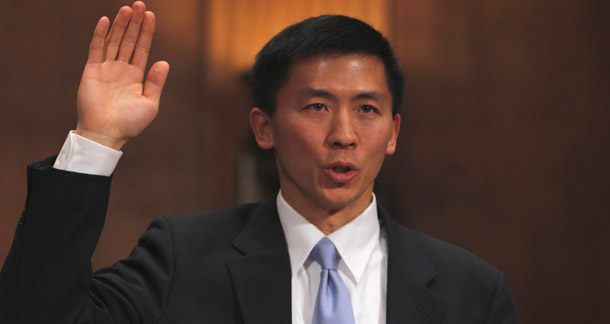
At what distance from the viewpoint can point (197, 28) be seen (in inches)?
110

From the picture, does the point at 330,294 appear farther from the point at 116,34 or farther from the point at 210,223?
the point at 116,34

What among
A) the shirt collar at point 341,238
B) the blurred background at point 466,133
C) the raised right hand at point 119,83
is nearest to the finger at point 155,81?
the raised right hand at point 119,83

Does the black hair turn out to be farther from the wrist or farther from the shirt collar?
the wrist

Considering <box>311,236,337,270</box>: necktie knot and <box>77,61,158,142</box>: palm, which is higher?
<box>77,61,158,142</box>: palm

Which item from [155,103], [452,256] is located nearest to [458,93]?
[452,256]

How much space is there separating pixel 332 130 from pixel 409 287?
373 mm

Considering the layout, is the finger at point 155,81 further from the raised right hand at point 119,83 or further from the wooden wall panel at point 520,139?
the wooden wall panel at point 520,139

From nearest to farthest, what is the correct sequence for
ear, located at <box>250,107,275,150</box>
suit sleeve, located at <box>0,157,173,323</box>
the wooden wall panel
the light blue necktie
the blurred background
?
1. suit sleeve, located at <box>0,157,173,323</box>
2. the light blue necktie
3. ear, located at <box>250,107,275,150</box>
4. the blurred background
5. the wooden wall panel

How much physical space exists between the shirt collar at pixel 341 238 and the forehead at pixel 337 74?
277mm

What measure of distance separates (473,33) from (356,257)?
62.5 inches

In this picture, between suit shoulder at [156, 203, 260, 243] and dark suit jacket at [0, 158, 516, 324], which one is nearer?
dark suit jacket at [0, 158, 516, 324]

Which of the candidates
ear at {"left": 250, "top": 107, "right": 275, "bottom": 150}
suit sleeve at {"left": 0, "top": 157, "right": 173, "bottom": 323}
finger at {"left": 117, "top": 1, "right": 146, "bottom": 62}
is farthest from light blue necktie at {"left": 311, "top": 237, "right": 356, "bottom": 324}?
finger at {"left": 117, "top": 1, "right": 146, "bottom": 62}

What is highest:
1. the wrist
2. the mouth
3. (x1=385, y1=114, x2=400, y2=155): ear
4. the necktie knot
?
the wrist

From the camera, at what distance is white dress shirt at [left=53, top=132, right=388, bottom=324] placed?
166cm
